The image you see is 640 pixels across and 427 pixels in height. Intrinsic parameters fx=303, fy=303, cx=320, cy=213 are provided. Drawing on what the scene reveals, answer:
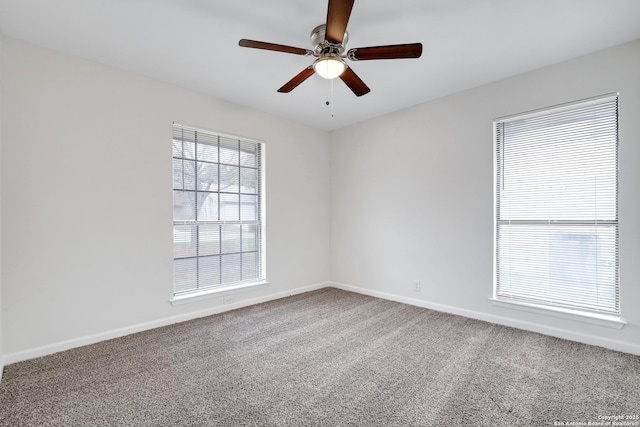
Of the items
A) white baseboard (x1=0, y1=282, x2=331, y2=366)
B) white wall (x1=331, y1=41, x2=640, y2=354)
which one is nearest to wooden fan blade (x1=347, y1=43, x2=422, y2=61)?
white wall (x1=331, y1=41, x2=640, y2=354)

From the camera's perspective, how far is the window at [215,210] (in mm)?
3373

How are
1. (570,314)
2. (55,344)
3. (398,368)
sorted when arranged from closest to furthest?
(398,368)
(55,344)
(570,314)

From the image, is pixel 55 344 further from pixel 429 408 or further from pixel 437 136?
pixel 437 136

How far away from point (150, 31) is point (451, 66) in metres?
2.61

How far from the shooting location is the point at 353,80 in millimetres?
2432

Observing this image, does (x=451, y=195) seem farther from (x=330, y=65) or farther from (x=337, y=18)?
(x=337, y=18)

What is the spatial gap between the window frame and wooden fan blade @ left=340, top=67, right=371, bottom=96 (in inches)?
71.4

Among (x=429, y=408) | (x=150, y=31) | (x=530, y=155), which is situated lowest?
(x=429, y=408)

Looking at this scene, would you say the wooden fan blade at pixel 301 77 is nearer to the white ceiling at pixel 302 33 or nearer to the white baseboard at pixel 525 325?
the white ceiling at pixel 302 33

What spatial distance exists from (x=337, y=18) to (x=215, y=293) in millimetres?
3051

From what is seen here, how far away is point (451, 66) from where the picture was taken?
287 cm

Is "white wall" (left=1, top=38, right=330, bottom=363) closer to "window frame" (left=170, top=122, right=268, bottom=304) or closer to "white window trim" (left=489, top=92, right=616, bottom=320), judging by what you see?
"window frame" (left=170, top=122, right=268, bottom=304)

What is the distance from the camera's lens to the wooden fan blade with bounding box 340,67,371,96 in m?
2.32

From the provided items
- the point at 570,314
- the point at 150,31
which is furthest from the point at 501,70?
the point at 150,31
